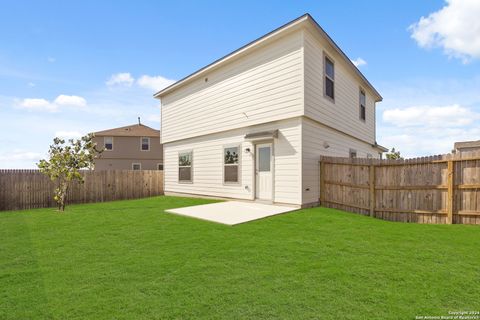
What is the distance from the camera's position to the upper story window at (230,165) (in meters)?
10.7

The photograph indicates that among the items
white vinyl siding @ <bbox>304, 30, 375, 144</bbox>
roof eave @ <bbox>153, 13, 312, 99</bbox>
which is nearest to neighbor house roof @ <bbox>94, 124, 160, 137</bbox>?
roof eave @ <bbox>153, 13, 312, 99</bbox>

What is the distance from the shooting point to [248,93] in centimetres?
1029

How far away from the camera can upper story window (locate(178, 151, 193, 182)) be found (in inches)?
530

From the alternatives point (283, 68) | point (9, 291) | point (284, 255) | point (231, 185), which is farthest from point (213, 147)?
point (9, 291)

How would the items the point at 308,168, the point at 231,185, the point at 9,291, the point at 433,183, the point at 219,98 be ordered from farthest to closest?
the point at 219,98 → the point at 231,185 → the point at 308,168 → the point at 433,183 → the point at 9,291

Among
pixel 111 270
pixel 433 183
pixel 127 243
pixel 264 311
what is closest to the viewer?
pixel 264 311

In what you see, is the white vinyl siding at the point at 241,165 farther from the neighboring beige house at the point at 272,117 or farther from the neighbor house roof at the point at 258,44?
the neighbor house roof at the point at 258,44

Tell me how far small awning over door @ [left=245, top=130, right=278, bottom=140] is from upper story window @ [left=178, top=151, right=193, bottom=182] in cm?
454

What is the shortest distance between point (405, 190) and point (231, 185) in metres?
6.19

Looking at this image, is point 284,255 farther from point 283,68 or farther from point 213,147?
point 213,147

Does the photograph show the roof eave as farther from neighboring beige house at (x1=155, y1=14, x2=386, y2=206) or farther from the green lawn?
the green lawn

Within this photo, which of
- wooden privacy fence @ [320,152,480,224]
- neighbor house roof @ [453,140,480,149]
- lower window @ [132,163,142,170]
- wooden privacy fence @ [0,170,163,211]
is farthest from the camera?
lower window @ [132,163,142,170]

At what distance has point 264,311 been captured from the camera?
269 cm

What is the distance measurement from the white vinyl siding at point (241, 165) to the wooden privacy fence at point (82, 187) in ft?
4.67
